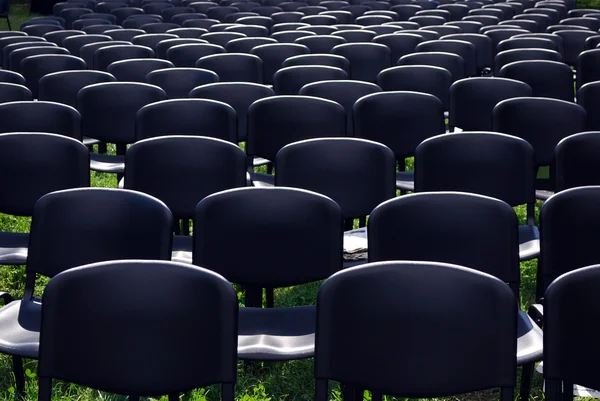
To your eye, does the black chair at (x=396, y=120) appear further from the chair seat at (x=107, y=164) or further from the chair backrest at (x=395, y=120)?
the chair seat at (x=107, y=164)

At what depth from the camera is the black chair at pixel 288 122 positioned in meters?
5.39

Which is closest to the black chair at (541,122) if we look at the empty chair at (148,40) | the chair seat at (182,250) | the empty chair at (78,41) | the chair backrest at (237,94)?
the chair backrest at (237,94)

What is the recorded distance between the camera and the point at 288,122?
5414mm

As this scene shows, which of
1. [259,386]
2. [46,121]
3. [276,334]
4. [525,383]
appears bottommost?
[259,386]

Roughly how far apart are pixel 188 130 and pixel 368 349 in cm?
290

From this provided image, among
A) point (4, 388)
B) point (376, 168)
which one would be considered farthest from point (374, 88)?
point (4, 388)

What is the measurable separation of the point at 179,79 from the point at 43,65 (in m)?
1.41

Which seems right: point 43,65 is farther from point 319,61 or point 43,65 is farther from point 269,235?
point 269,235

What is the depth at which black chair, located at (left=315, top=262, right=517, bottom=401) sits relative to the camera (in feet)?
8.71

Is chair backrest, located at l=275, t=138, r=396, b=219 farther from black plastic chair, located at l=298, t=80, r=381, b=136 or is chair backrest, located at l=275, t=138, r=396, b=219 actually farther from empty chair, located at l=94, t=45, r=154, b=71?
empty chair, located at l=94, t=45, r=154, b=71

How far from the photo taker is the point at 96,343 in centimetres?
274

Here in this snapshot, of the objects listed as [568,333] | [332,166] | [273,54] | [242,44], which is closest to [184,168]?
[332,166]

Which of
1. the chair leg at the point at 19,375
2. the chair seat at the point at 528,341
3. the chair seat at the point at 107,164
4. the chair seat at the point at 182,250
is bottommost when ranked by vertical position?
the chair leg at the point at 19,375

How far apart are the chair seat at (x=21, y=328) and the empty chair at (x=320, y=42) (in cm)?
557
